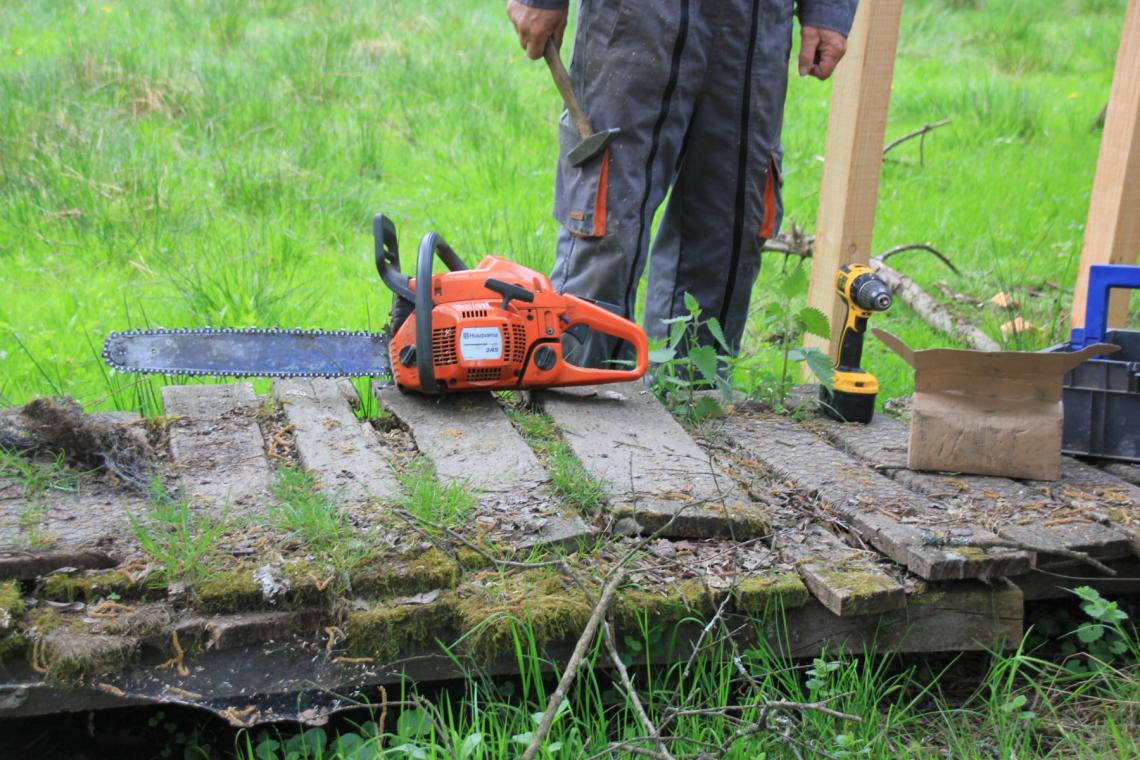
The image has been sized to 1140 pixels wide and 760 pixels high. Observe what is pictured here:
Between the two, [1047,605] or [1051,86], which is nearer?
[1047,605]

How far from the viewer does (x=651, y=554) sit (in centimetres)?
239

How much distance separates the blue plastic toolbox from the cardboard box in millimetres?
202

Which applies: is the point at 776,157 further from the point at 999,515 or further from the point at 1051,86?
the point at 1051,86

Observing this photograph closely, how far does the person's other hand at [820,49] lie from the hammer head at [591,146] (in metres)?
0.74

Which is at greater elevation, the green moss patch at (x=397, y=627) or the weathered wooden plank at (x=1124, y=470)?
the weathered wooden plank at (x=1124, y=470)

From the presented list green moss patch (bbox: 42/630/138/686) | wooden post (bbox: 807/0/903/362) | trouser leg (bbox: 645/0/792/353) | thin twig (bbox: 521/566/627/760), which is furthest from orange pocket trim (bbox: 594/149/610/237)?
green moss patch (bbox: 42/630/138/686)

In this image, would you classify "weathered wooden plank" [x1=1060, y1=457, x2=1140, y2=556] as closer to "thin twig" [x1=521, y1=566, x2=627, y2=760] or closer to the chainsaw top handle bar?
"thin twig" [x1=521, y1=566, x2=627, y2=760]

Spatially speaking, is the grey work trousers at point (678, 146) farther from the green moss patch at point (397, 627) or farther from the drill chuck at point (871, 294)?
the green moss patch at point (397, 627)

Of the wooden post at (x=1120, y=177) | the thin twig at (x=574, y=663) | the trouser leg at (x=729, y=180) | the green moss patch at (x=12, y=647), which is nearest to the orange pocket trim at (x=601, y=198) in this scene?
the trouser leg at (x=729, y=180)

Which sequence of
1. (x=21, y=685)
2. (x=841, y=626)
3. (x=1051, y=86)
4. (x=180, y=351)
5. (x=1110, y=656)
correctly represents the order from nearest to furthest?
(x=21, y=685) → (x=841, y=626) → (x=1110, y=656) → (x=180, y=351) → (x=1051, y=86)

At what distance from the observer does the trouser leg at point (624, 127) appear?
3248 mm

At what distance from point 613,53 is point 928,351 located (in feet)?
4.14

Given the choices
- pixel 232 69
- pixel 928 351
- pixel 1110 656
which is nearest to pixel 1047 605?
pixel 1110 656

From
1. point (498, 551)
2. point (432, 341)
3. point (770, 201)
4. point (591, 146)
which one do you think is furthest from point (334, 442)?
point (770, 201)
